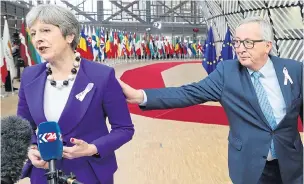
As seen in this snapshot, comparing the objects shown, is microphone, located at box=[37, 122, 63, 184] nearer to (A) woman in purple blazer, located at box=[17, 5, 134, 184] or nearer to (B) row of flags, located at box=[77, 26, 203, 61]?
(A) woman in purple blazer, located at box=[17, 5, 134, 184]

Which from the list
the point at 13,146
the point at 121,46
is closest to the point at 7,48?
the point at 13,146

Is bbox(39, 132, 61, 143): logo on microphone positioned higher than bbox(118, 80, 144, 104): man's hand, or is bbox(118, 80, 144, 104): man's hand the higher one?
bbox(118, 80, 144, 104): man's hand

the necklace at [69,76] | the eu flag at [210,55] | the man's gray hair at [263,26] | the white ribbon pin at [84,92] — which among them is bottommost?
the eu flag at [210,55]

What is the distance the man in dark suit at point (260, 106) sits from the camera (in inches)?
69.8

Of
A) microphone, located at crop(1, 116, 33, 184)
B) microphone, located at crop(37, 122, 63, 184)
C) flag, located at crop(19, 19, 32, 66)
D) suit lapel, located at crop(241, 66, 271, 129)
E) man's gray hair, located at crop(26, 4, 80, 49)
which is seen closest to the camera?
microphone, located at crop(1, 116, 33, 184)

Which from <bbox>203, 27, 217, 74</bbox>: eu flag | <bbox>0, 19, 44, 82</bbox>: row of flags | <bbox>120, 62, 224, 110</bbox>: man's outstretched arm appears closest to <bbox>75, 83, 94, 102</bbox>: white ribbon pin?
<bbox>120, 62, 224, 110</bbox>: man's outstretched arm

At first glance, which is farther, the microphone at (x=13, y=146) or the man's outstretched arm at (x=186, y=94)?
the man's outstretched arm at (x=186, y=94)

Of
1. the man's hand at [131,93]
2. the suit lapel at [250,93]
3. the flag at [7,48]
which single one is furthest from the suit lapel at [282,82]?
the flag at [7,48]

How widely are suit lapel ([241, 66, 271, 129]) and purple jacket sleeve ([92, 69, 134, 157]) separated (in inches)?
21.7

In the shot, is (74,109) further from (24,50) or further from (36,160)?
(24,50)

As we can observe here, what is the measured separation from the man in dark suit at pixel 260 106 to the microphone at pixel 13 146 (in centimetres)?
78

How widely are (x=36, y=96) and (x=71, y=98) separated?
0.53 ft

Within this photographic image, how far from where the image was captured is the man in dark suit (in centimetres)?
177

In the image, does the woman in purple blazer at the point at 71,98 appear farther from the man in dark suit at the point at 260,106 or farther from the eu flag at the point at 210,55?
the eu flag at the point at 210,55
